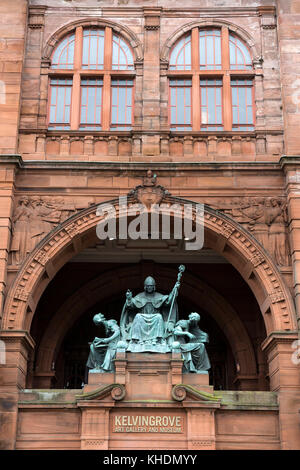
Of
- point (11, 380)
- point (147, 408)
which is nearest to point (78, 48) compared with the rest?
point (11, 380)

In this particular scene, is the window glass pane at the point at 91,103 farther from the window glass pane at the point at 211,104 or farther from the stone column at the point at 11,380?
the stone column at the point at 11,380

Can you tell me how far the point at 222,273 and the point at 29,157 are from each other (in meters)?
6.44

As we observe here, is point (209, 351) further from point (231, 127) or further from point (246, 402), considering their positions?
point (231, 127)

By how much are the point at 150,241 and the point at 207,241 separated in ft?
7.61

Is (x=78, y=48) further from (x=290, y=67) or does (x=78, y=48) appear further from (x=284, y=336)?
(x=284, y=336)

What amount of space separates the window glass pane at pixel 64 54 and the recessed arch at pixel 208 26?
239 cm

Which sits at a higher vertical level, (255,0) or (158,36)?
(255,0)

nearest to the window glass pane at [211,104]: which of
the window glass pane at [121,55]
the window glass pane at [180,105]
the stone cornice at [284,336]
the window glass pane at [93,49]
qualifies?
the window glass pane at [180,105]

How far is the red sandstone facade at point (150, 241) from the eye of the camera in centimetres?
1545

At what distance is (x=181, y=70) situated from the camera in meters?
19.1

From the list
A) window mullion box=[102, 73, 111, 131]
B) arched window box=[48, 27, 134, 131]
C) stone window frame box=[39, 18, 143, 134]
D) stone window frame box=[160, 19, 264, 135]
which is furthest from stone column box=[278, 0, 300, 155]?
window mullion box=[102, 73, 111, 131]

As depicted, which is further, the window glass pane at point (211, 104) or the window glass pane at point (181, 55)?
the window glass pane at point (181, 55)

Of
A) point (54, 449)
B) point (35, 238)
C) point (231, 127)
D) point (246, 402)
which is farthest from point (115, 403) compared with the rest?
point (231, 127)

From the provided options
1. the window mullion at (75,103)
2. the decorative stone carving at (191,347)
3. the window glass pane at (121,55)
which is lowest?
the decorative stone carving at (191,347)
